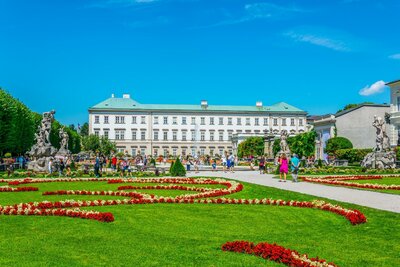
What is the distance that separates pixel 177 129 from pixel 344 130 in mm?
44313

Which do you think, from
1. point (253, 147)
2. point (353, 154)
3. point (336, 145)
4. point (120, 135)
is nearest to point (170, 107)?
point (120, 135)

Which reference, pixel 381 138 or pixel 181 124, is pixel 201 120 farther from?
pixel 381 138

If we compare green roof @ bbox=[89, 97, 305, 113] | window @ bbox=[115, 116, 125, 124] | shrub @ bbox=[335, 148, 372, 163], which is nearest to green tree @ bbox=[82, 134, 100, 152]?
green roof @ bbox=[89, 97, 305, 113]

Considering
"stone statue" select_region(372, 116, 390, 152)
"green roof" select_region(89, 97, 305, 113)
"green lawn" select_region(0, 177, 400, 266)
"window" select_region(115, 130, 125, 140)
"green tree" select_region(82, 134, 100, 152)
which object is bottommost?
"green lawn" select_region(0, 177, 400, 266)

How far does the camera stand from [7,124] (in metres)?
43.7

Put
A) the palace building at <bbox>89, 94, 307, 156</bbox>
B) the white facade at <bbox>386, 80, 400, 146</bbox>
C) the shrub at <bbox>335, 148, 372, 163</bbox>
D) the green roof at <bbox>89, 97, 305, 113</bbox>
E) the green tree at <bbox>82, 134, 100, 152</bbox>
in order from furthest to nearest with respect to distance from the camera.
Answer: the green roof at <bbox>89, 97, 305, 113</bbox>
the palace building at <bbox>89, 94, 307, 156</bbox>
the green tree at <bbox>82, 134, 100, 152</bbox>
the white facade at <bbox>386, 80, 400, 146</bbox>
the shrub at <bbox>335, 148, 372, 163</bbox>

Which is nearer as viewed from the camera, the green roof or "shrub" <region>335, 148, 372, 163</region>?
"shrub" <region>335, 148, 372, 163</region>

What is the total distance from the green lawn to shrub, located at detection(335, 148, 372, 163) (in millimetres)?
33105

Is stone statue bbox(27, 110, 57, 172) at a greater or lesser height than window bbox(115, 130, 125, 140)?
lesser

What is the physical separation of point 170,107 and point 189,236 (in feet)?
291

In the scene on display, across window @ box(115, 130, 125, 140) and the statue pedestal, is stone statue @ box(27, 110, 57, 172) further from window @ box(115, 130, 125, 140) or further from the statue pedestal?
window @ box(115, 130, 125, 140)

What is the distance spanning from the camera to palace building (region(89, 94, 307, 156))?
92062 mm

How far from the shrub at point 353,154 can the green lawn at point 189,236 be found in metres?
33.1

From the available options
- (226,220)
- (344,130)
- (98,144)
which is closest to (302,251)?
(226,220)
